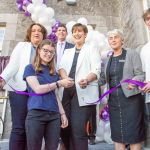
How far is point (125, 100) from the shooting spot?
2.56 meters

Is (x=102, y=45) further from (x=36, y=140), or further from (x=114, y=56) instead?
(x=36, y=140)

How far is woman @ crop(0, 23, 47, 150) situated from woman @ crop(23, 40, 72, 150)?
0.34 m

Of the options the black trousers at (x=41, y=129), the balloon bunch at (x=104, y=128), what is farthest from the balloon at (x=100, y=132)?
the black trousers at (x=41, y=129)

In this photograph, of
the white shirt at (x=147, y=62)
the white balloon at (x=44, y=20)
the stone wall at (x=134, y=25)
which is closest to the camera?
the white shirt at (x=147, y=62)

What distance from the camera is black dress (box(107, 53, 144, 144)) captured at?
2523 millimetres

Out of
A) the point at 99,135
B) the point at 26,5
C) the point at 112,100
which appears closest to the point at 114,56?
the point at 112,100

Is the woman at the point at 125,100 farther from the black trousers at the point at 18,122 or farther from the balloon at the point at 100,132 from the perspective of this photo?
the balloon at the point at 100,132

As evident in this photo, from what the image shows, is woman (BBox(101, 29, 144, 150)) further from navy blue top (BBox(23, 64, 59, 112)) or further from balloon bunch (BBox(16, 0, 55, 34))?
balloon bunch (BBox(16, 0, 55, 34))

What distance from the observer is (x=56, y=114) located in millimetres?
2037

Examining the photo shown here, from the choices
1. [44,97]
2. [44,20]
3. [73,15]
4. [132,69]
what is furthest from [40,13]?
[44,97]

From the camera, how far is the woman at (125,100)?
2.51 meters

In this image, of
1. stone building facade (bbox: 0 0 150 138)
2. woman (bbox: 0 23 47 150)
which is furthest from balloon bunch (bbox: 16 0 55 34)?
woman (bbox: 0 23 47 150)

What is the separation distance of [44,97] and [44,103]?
6cm

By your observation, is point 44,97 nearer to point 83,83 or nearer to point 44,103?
point 44,103
